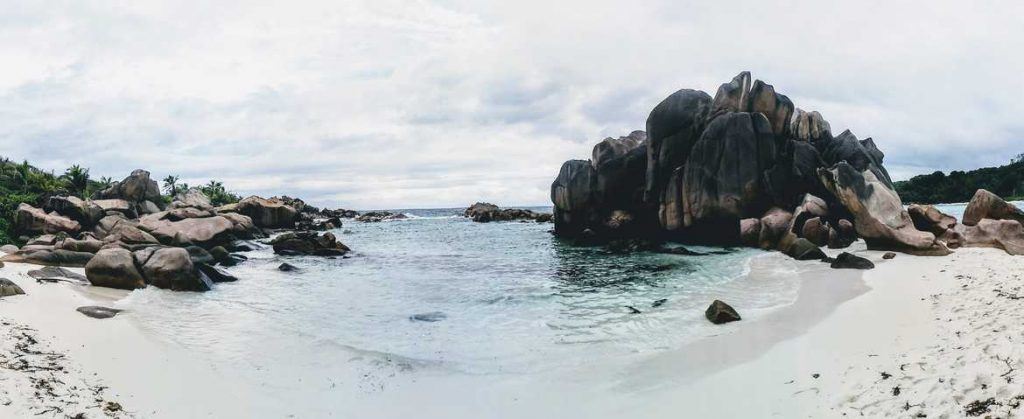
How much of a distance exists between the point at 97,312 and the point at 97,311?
0.43 ft

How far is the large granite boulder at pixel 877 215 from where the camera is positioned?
20250 millimetres

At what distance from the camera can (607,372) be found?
31.8 ft

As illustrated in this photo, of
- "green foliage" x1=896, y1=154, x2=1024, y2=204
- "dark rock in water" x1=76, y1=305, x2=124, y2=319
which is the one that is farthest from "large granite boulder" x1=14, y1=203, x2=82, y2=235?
"green foliage" x1=896, y1=154, x2=1024, y2=204

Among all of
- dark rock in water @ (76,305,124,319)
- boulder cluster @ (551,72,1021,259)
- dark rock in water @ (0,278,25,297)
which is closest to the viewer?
dark rock in water @ (0,278,25,297)

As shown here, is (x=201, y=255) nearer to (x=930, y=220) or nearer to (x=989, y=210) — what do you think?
(x=930, y=220)

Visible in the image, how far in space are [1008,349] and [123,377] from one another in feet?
44.9

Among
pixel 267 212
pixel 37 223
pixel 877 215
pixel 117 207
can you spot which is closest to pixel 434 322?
pixel 877 215

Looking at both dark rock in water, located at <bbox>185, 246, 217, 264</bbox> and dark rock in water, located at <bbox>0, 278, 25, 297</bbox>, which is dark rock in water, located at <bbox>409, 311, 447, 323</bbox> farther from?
dark rock in water, located at <bbox>185, 246, 217, 264</bbox>

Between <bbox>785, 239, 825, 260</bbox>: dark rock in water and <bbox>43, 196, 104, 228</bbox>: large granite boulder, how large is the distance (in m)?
43.1

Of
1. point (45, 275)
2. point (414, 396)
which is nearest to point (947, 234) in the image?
point (414, 396)

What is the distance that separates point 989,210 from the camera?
22.0 m

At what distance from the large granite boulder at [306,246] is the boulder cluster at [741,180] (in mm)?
20011

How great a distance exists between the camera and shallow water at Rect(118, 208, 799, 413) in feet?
34.0

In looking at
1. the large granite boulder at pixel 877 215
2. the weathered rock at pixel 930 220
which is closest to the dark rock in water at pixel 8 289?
the large granite boulder at pixel 877 215
